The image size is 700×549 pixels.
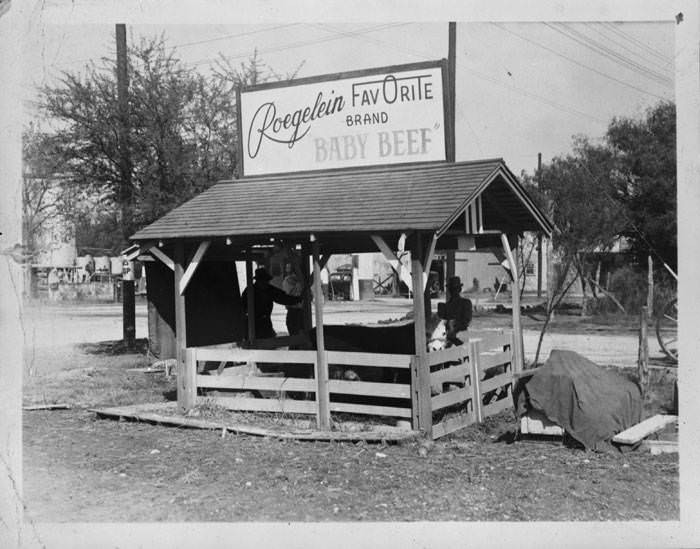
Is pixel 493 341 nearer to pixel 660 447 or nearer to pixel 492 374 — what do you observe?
pixel 492 374

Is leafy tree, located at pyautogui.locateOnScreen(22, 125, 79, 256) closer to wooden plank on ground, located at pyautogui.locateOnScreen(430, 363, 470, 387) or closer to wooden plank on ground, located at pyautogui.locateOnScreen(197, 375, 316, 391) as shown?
wooden plank on ground, located at pyautogui.locateOnScreen(197, 375, 316, 391)

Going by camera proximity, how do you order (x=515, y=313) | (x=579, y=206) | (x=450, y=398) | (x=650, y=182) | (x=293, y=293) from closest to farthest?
1. (x=450, y=398)
2. (x=515, y=313)
3. (x=293, y=293)
4. (x=579, y=206)
5. (x=650, y=182)

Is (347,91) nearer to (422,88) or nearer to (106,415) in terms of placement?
(422,88)

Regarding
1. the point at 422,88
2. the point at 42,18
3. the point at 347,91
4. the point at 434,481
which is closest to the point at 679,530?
the point at 434,481

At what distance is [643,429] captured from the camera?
8859mm

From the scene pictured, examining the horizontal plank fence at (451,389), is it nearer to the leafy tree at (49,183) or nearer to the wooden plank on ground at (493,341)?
the wooden plank on ground at (493,341)

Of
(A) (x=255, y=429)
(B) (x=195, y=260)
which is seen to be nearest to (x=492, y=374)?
(A) (x=255, y=429)

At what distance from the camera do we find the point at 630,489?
7.48 meters

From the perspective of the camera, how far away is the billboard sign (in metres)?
10.5

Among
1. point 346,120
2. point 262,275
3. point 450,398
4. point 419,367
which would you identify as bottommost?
point 450,398

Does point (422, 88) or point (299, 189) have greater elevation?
point (422, 88)

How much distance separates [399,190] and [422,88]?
1.44 metres

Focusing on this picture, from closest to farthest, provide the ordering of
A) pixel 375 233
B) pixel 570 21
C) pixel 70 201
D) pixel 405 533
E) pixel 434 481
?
pixel 405 533
pixel 570 21
pixel 434 481
pixel 375 233
pixel 70 201

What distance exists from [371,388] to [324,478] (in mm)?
1991
